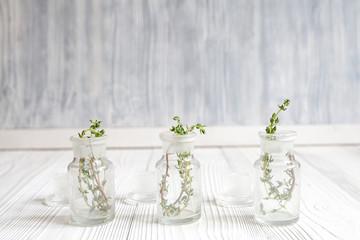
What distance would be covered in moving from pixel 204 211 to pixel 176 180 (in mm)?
141

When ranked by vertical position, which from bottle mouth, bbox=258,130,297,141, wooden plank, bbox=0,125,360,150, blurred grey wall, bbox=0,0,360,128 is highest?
blurred grey wall, bbox=0,0,360,128

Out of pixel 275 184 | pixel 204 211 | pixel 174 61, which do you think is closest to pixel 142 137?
pixel 174 61

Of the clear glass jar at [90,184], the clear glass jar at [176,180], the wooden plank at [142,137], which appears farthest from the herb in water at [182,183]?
the wooden plank at [142,137]

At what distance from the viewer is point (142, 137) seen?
1802 millimetres

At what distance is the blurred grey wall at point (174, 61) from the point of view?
1.78m

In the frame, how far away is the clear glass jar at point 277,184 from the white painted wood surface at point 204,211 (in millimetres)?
25

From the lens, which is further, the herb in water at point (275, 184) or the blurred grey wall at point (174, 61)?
the blurred grey wall at point (174, 61)

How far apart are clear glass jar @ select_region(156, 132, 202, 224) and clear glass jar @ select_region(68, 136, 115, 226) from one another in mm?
106

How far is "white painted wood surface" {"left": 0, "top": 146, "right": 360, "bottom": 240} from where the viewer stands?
81 cm

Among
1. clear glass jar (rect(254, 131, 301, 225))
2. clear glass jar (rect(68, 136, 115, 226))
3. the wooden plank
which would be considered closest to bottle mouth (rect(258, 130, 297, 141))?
clear glass jar (rect(254, 131, 301, 225))

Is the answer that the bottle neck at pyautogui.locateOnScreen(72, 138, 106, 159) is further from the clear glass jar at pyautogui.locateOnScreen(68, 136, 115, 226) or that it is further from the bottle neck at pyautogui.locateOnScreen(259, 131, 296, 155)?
the bottle neck at pyautogui.locateOnScreen(259, 131, 296, 155)

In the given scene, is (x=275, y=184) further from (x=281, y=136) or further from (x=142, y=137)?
(x=142, y=137)

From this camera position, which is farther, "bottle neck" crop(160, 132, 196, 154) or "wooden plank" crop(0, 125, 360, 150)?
"wooden plank" crop(0, 125, 360, 150)

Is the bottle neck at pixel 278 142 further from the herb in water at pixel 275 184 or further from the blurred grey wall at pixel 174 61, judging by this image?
the blurred grey wall at pixel 174 61
